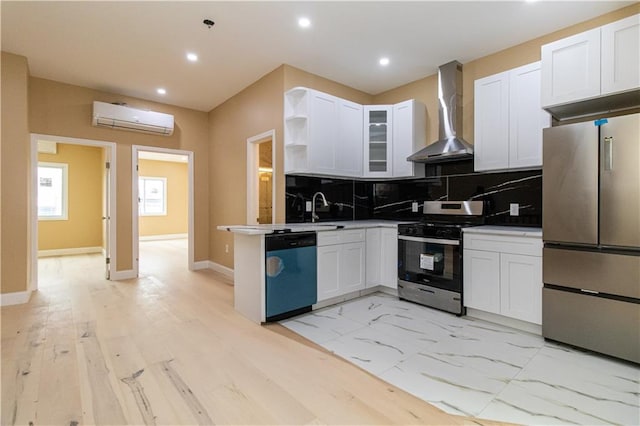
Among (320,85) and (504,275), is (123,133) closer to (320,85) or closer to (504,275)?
(320,85)

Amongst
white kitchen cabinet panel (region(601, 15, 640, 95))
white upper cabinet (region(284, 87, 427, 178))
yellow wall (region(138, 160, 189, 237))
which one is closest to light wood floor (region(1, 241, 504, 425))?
white upper cabinet (region(284, 87, 427, 178))

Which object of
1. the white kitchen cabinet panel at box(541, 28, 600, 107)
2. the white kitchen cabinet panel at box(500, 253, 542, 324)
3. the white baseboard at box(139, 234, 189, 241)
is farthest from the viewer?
the white baseboard at box(139, 234, 189, 241)

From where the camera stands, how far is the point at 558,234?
8.12ft

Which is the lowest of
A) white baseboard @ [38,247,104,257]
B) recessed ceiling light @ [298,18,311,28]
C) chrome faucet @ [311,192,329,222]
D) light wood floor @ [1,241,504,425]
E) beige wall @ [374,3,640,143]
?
light wood floor @ [1,241,504,425]

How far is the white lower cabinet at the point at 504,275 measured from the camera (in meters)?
2.65

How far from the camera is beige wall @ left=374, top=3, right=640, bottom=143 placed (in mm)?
2891

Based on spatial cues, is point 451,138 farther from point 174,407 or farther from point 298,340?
point 174,407

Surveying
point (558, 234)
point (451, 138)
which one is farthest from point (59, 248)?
point (558, 234)

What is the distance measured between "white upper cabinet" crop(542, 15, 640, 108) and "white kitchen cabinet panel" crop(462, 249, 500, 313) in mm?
1495

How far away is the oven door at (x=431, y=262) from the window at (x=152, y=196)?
890 cm

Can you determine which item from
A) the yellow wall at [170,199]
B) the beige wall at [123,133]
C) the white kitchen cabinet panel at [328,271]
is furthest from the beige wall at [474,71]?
the yellow wall at [170,199]

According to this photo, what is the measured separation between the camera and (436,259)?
3.27 metres

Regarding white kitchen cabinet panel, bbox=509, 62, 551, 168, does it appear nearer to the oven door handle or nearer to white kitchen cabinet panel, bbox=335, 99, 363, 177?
the oven door handle

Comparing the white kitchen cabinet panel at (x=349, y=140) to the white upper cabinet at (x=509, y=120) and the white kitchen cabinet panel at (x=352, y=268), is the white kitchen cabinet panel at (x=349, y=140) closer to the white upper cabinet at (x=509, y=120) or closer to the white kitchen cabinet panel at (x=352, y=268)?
the white kitchen cabinet panel at (x=352, y=268)
